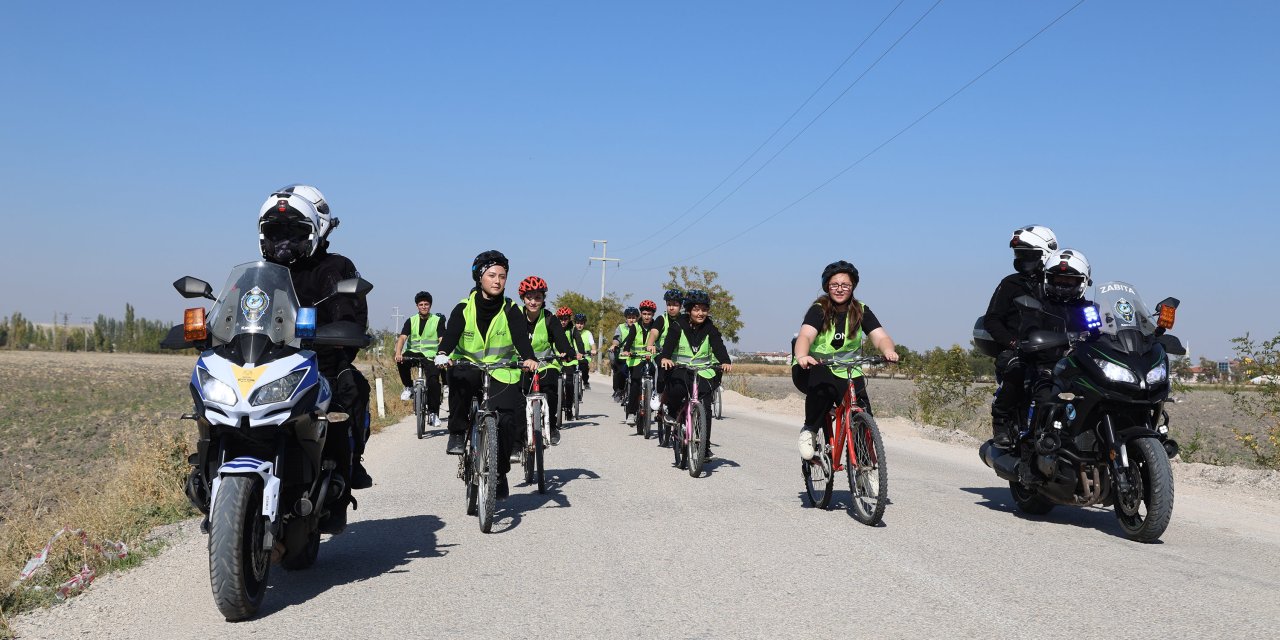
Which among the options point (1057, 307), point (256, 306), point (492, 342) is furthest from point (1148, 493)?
point (256, 306)

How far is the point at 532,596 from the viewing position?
5.61 meters

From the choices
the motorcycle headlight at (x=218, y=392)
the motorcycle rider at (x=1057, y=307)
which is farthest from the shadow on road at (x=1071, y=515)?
the motorcycle headlight at (x=218, y=392)

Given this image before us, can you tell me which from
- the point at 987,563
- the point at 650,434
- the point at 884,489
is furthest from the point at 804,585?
the point at 650,434

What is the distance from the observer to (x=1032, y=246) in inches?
339

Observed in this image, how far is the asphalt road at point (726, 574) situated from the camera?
4992 millimetres

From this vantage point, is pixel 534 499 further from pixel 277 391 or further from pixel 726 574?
pixel 277 391

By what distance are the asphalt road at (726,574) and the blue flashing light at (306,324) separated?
143cm

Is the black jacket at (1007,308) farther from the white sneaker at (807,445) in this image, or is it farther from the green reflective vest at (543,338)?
the green reflective vest at (543,338)

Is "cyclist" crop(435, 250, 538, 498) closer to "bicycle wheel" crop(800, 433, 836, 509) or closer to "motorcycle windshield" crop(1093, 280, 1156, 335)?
"bicycle wheel" crop(800, 433, 836, 509)

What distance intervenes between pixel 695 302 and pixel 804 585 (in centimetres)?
697

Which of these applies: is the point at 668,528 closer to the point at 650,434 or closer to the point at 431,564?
the point at 431,564

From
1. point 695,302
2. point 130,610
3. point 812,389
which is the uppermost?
point 695,302

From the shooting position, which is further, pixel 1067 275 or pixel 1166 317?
pixel 1067 275

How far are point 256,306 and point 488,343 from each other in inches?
123
